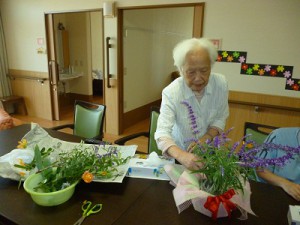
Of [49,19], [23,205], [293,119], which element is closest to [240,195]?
[23,205]

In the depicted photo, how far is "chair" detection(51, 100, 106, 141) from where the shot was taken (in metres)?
2.16

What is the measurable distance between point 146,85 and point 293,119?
2730 mm

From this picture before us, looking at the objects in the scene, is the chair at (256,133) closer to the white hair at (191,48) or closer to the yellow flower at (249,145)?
the white hair at (191,48)

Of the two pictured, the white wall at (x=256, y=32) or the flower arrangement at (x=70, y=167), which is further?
the white wall at (x=256, y=32)

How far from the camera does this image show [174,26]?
536 centimetres

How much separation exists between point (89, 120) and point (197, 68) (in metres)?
1.28

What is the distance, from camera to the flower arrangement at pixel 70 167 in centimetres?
103


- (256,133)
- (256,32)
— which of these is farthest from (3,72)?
(256,133)

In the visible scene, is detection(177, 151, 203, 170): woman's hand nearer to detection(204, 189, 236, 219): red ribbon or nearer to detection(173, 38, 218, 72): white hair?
detection(204, 189, 236, 219): red ribbon

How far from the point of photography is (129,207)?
1.00m

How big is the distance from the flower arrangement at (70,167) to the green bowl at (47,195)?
0.03 meters

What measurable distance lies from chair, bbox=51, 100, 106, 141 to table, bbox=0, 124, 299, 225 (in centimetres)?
103

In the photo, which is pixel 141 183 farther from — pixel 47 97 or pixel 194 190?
pixel 47 97

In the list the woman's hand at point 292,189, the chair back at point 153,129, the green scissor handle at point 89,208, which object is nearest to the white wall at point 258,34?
the chair back at point 153,129
